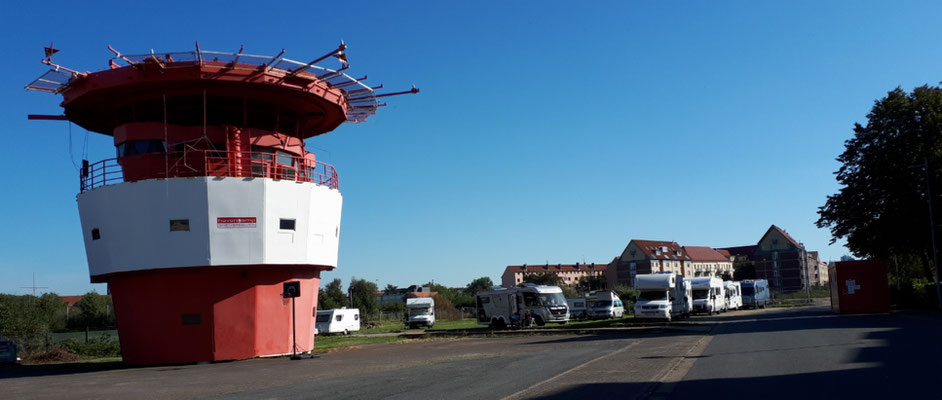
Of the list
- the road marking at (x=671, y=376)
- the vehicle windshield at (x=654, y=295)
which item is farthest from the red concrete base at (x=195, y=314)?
the vehicle windshield at (x=654, y=295)

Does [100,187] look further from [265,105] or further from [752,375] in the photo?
[752,375]

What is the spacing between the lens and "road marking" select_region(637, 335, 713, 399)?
11539 millimetres

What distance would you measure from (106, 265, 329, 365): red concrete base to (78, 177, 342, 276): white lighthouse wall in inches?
21.8

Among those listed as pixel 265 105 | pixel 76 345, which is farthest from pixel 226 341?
pixel 76 345

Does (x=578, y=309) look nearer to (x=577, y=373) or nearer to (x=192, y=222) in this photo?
(x=192, y=222)

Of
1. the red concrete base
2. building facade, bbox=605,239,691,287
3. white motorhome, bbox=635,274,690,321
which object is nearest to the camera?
the red concrete base

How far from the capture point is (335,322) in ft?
167

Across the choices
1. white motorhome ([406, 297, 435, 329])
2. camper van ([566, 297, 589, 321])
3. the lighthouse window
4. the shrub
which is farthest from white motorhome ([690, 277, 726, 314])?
the shrub

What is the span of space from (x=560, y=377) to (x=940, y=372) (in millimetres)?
6776

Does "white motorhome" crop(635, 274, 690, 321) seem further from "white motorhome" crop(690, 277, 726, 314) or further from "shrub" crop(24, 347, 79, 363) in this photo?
"shrub" crop(24, 347, 79, 363)

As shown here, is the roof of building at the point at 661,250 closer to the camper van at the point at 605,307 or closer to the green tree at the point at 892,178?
the camper van at the point at 605,307

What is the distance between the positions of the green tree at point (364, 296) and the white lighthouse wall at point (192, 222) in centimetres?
5787

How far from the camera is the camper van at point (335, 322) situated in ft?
165

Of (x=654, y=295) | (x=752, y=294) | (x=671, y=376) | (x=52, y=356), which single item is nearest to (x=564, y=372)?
(x=671, y=376)
